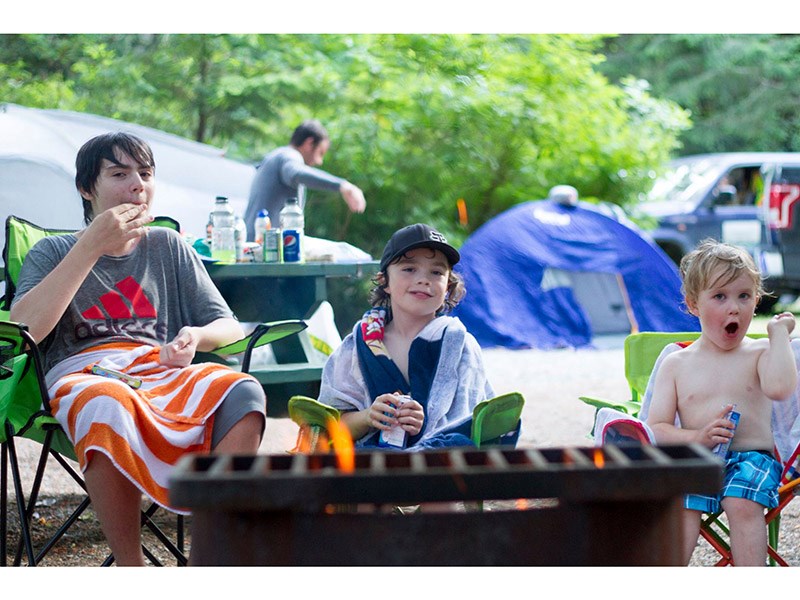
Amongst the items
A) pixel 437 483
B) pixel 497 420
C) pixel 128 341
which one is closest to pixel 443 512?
pixel 437 483

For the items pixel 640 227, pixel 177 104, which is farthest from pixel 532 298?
pixel 177 104

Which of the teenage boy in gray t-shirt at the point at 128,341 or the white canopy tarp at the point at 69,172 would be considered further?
the white canopy tarp at the point at 69,172

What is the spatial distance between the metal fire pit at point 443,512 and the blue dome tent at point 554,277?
22.0 ft

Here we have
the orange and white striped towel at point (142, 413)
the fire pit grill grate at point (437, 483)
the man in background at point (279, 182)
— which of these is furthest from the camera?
the man in background at point (279, 182)

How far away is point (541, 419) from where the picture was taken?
5.17 m

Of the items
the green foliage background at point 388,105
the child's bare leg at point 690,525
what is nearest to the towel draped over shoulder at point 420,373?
the child's bare leg at point 690,525

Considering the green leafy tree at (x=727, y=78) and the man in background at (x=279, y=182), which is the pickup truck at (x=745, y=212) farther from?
the green leafy tree at (x=727, y=78)

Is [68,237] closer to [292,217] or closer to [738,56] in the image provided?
[292,217]

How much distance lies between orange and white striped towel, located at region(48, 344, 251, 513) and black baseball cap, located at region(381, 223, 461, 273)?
18.2 inches

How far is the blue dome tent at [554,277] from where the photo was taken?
8.22 m

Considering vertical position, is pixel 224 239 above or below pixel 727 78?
below

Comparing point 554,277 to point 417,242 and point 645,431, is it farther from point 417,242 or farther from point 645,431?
point 645,431

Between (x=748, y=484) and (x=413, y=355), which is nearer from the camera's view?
(x=748, y=484)

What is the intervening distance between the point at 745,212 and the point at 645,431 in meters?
8.36
